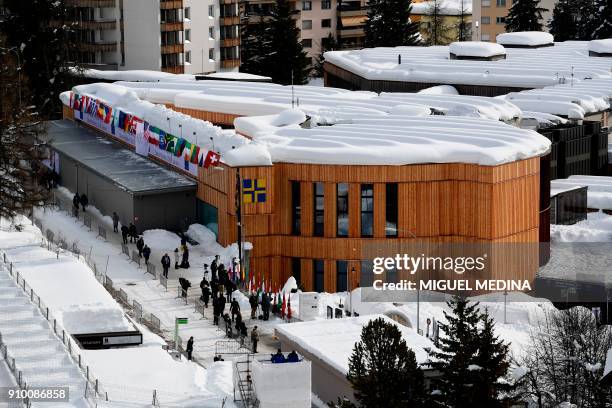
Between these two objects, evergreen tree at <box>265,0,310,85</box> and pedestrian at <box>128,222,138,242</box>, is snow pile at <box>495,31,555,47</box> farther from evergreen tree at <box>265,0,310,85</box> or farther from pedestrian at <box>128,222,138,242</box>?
pedestrian at <box>128,222,138,242</box>

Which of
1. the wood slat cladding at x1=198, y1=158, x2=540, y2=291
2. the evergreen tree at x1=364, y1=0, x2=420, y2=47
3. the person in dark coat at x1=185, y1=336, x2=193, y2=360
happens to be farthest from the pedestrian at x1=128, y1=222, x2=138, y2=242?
the evergreen tree at x1=364, y1=0, x2=420, y2=47

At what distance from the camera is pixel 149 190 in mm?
79125

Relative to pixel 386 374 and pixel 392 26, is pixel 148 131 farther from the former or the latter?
pixel 392 26

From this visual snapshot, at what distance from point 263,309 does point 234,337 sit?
2591mm

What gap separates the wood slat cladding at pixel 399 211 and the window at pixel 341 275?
138 millimetres

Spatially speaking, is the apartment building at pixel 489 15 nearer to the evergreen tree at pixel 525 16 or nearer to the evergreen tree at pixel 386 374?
the evergreen tree at pixel 525 16

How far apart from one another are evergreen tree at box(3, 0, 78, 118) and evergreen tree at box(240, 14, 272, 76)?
22023mm

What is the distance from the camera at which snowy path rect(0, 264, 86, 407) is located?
168 ft

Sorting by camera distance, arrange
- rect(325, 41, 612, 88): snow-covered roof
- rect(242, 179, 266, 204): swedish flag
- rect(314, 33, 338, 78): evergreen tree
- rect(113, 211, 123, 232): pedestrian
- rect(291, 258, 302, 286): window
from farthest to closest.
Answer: rect(314, 33, 338, 78): evergreen tree < rect(325, 41, 612, 88): snow-covered roof < rect(113, 211, 123, 232): pedestrian < rect(291, 258, 302, 286): window < rect(242, 179, 266, 204): swedish flag

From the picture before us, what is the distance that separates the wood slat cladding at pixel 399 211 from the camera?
7250 centimetres

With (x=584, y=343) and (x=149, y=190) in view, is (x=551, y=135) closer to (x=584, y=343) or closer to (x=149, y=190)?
(x=149, y=190)

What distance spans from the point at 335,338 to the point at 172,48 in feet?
242

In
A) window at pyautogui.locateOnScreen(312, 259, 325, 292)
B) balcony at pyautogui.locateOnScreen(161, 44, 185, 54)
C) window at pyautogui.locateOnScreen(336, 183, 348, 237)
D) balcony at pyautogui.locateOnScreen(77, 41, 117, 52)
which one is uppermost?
balcony at pyautogui.locateOnScreen(77, 41, 117, 52)

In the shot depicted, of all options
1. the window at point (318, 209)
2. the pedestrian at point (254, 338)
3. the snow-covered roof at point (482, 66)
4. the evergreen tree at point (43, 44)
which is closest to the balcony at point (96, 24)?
the evergreen tree at point (43, 44)
